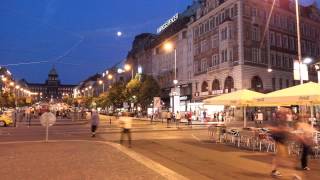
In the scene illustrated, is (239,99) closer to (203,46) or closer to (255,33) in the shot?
(255,33)

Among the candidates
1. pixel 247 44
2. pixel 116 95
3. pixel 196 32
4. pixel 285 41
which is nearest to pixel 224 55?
pixel 247 44

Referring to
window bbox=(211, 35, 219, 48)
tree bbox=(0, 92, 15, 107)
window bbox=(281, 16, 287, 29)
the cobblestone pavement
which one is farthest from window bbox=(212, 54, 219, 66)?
tree bbox=(0, 92, 15, 107)

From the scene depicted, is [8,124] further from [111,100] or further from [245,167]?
[111,100]

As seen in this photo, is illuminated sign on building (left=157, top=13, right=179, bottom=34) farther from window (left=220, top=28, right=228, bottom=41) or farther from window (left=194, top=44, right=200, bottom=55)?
window (left=220, top=28, right=228, bottom=41)

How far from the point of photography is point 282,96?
17.9m

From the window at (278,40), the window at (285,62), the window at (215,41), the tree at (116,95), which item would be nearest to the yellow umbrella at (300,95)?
the window at (215,41)

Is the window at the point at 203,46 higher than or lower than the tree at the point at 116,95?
higher

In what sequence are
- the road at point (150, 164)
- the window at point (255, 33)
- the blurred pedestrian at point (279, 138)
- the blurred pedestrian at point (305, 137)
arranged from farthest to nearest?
the window at point (255, 33) < the blurred pedestrian at point (305, 137) < the blurred pedestrian at point (279, 138) < the road at point (150, 164)

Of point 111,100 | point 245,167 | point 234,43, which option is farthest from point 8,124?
point 111,100

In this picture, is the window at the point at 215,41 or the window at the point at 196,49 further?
the window at the point at 196,49

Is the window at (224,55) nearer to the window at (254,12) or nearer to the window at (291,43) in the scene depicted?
the window at (254,12)

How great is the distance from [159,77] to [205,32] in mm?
27640

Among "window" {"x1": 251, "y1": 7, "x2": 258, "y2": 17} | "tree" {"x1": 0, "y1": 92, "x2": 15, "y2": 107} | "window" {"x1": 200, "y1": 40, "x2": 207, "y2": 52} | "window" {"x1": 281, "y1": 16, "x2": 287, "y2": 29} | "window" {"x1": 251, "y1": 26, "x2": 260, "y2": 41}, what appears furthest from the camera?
"tree" {"x1": 0, "y1": 92, "x2": 15, "y2": 107}

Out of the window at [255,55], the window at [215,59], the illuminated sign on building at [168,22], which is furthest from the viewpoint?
the illuminated sign on building at [168,22]
